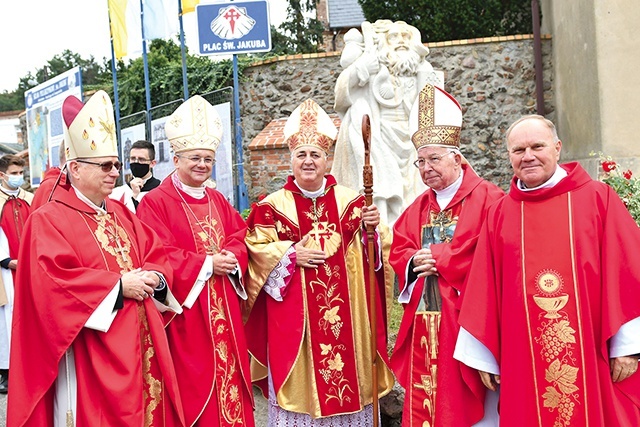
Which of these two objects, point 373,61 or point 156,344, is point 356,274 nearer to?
point 156,344

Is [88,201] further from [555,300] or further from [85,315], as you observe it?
[555,300]

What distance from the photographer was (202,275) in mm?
4254

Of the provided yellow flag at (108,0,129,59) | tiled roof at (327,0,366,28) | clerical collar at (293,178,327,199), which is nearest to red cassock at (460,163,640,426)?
clerical collar at (293,178,327,199)

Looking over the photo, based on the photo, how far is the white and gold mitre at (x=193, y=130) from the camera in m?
4.47

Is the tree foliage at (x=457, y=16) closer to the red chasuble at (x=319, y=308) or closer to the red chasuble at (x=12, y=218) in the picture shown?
the red chasuble at (x=12, y=218)

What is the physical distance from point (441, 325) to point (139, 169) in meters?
3.10

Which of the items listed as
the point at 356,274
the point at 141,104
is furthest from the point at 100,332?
the point at 141,104

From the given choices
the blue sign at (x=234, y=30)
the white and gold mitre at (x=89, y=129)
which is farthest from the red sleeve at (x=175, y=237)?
the blue sign at (x=234, y=30)

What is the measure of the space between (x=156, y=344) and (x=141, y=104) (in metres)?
13.6

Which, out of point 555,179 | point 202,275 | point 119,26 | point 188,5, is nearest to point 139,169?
point 202,275

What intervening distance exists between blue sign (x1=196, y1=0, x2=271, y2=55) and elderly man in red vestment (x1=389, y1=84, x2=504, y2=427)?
18.5ft

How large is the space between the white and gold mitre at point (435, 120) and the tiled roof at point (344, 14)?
740 inches

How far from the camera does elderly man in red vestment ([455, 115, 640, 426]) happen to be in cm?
331

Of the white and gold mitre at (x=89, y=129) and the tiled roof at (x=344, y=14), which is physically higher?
the tiled roof at (x=344, y=14)
